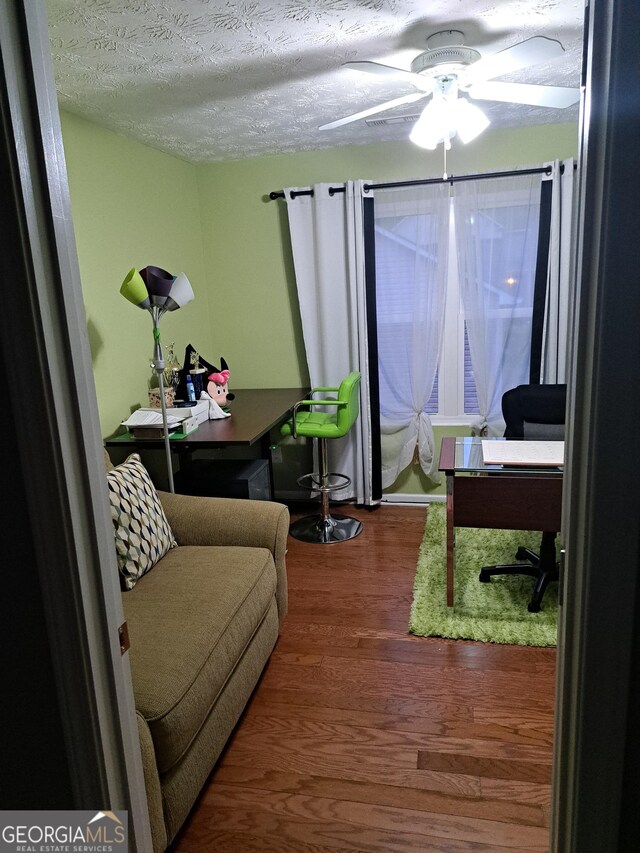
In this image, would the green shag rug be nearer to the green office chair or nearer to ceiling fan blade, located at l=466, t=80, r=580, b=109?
the green office chair

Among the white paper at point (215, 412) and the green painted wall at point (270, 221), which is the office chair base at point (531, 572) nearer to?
the white paper at point (215, 412)

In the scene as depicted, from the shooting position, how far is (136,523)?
2.22m

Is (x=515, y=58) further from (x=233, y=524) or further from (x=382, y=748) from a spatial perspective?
(x=382, y=748)

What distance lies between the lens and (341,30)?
208 centimetres

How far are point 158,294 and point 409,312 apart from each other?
1.83 m

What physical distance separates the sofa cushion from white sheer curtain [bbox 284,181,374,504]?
6.09ft

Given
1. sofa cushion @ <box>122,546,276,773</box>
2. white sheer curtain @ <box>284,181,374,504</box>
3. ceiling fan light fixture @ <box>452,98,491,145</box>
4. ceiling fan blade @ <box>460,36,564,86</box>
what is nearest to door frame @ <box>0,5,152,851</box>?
sofa cushion @ <box>122,546,276,773</box>

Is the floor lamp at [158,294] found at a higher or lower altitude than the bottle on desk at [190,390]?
higher

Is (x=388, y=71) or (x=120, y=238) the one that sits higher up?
(x=388, y=71)

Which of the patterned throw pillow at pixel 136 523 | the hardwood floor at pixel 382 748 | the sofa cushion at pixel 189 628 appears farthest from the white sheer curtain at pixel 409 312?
the patterned throw pillow at pixel 136 523

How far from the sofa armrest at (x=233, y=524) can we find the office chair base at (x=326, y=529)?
1.17m

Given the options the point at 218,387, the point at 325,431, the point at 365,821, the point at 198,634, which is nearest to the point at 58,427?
the point at 198,634

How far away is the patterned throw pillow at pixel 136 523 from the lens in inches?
84.0

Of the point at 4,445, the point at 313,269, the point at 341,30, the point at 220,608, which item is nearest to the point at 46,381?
the point at 4,445
